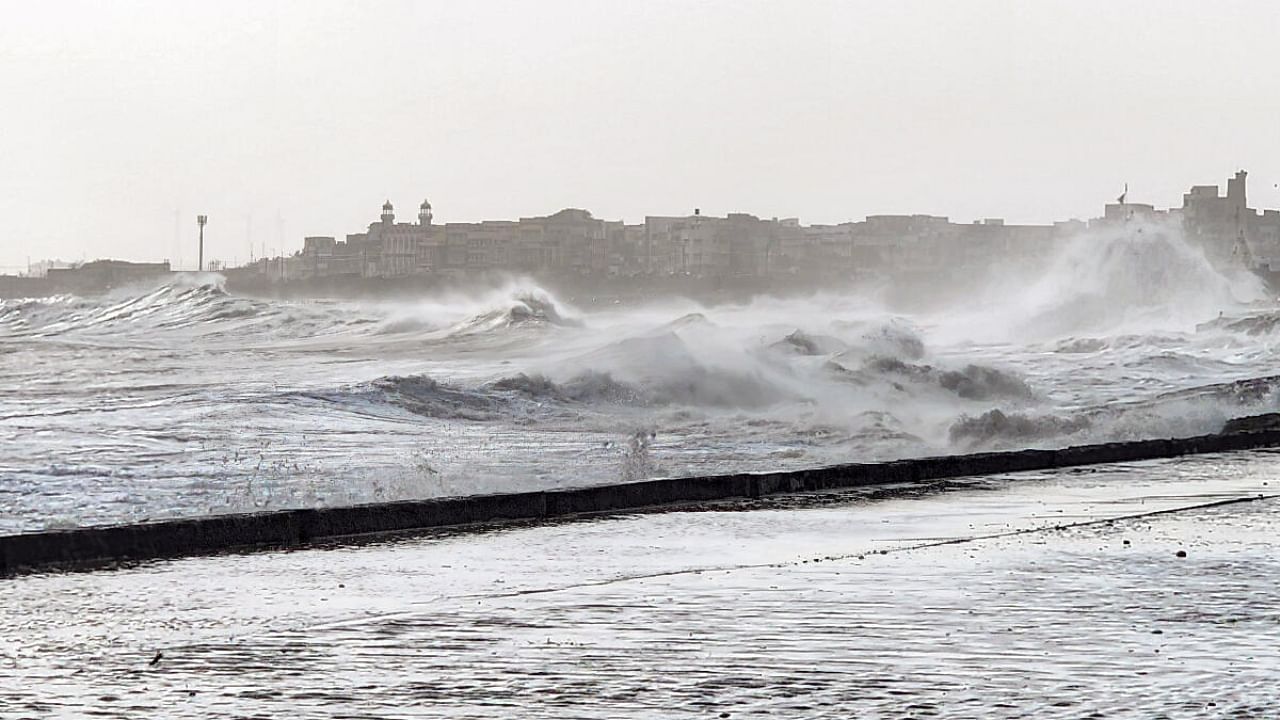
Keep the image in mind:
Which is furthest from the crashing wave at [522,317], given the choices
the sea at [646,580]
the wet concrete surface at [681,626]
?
the wet concrete surface at [681,626]

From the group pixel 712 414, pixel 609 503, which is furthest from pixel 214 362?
pixel 609 503

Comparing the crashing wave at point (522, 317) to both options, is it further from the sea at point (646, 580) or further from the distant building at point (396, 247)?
the distant building at point (396, 247)

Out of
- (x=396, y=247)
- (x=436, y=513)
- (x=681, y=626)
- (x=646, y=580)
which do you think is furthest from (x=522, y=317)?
(x=396, y=247)

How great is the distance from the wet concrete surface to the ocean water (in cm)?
564

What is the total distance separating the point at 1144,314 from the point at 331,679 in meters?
86.5

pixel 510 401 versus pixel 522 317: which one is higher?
pixel 522 317

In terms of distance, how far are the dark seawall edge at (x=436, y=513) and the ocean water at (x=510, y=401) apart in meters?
2.94

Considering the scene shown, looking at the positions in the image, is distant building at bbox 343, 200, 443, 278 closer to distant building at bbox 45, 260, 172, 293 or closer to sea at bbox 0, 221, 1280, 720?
distant building at bbox 45, 260, 172, 293

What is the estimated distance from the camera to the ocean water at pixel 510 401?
59.7 feet

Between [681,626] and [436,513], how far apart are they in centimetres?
402

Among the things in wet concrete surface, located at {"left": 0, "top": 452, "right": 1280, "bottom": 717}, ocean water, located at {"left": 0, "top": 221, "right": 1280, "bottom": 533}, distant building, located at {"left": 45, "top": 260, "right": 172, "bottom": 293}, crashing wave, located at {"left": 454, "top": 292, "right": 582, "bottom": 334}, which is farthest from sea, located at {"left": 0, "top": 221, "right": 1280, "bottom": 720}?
distant building, located at {"left": 45, "top": 260, "right": 172, "bottom": 293}

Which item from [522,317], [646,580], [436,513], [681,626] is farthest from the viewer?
[522,317]

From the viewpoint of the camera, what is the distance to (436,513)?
10586mm

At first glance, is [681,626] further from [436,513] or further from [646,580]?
[436,513]
